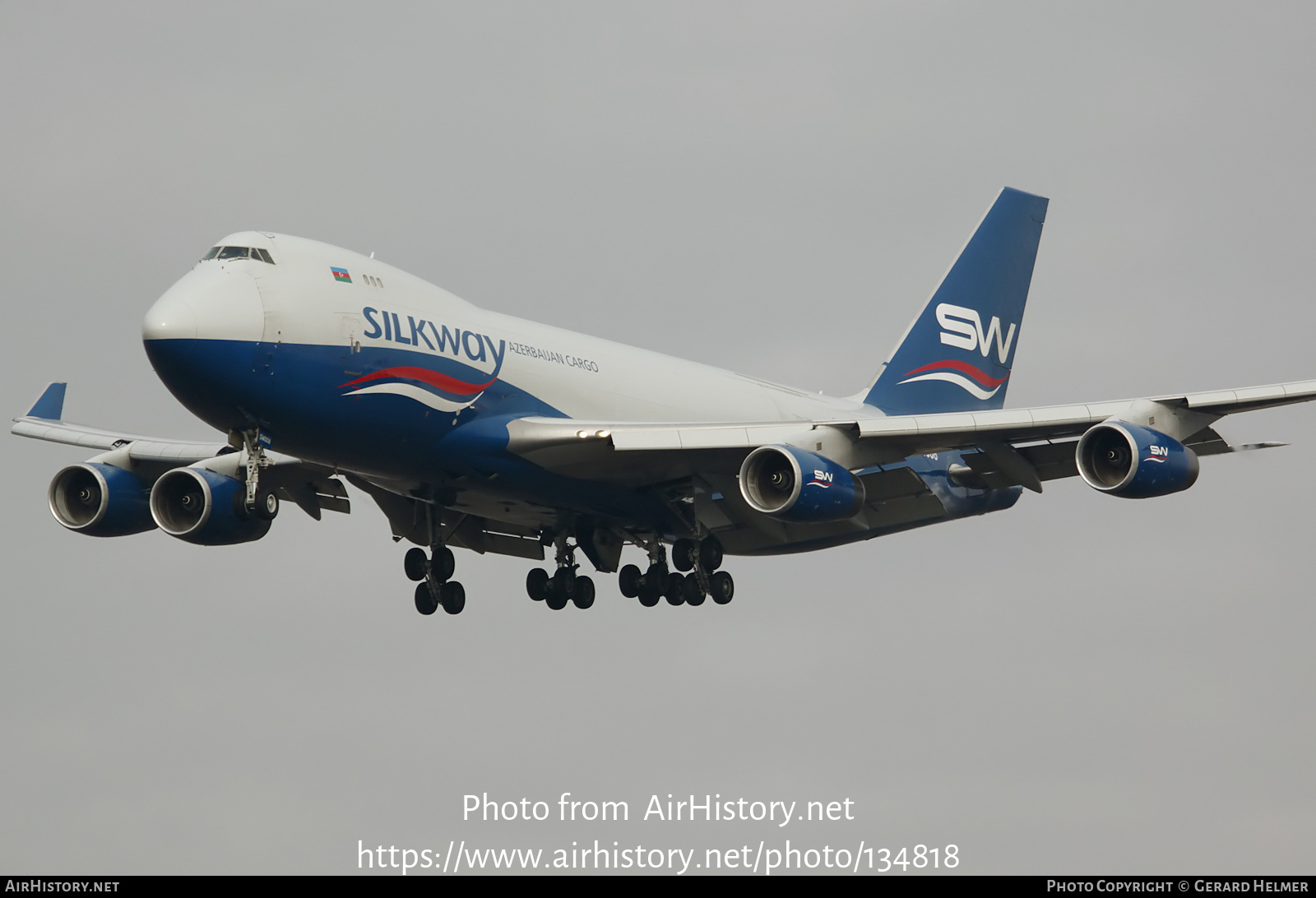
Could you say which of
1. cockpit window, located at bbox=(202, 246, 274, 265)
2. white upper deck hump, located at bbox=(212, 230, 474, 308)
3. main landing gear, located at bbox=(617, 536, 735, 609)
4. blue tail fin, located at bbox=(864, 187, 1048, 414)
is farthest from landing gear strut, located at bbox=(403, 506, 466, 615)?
blue tail fin, located at bbox=(864, 187, 1048, 414)

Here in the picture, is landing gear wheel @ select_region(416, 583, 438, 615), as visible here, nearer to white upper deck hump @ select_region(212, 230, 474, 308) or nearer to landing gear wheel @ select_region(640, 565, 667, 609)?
landing gear wheel @ select_region(640, 565, 667, 609)

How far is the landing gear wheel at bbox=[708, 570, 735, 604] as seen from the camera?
41656mm

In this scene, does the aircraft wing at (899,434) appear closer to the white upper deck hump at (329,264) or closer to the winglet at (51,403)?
the white upper deck hump at (329,264)

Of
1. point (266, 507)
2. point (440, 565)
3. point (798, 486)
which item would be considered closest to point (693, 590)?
point (440, 565)

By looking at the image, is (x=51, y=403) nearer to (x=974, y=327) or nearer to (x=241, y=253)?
(x=241, y=253)

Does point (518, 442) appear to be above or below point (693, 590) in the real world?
below

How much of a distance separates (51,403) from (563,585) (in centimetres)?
1356

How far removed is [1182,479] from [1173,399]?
5.28 ft

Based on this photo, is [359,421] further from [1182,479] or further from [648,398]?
[1182,479]

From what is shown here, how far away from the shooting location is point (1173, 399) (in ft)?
116

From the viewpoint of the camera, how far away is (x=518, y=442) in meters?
36.9

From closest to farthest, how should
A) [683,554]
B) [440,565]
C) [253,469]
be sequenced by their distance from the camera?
[253,469] → [683,554] → [440,565]

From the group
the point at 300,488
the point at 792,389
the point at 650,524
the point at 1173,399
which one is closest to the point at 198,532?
the point at 300,488

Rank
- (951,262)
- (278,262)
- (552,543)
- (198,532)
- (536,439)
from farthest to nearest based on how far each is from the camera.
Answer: (951,262)
(552,543)
(198,532)
(536,439)
(278,262)
